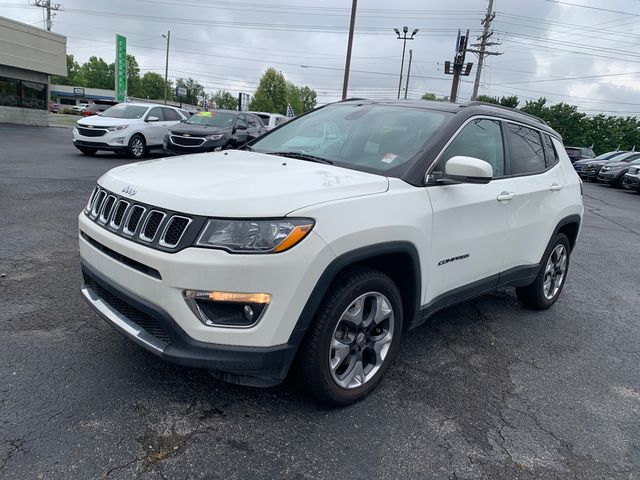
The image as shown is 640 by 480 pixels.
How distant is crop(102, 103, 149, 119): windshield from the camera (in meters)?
15.4

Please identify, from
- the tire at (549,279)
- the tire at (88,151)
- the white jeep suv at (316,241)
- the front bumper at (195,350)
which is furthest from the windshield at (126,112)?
the front bumper at (195,350)

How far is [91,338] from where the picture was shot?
3.42 m

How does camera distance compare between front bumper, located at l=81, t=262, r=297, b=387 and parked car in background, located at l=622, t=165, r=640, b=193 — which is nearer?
front bumper, located at l=81, t=262, r=297, b=387

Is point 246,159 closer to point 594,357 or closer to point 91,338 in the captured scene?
point 91,338

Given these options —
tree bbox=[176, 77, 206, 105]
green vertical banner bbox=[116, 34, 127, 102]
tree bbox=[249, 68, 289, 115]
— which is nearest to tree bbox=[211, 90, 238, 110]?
tree bbox=[176, 77, 206, 105]

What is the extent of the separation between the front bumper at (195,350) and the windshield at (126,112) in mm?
14303

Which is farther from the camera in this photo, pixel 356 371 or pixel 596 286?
pixel 596 286

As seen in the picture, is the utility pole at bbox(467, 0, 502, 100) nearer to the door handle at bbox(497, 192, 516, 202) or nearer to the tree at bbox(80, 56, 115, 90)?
the door handle at bbox(497, 192, 516, 202)

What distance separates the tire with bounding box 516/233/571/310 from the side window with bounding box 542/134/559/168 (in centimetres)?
69

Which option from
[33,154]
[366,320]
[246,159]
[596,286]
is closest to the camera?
[366,320]

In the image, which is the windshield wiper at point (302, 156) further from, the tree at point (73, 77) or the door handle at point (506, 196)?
the tree at point (73, 77)

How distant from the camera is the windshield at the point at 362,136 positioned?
10.8 feet

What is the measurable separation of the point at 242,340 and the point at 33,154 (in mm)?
14386

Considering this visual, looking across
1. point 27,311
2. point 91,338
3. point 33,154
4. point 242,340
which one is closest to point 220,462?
point 242,340
